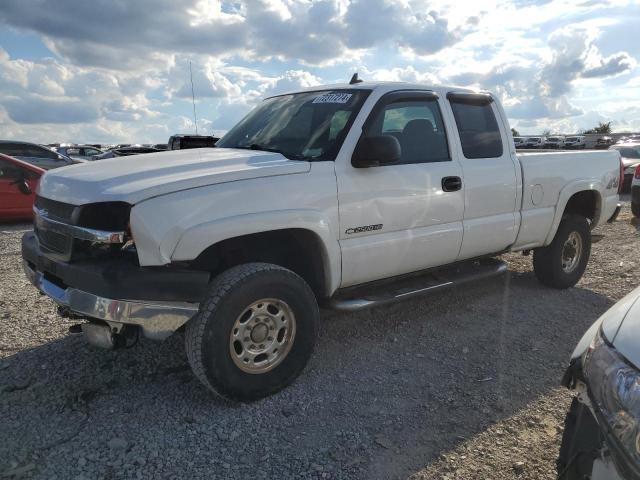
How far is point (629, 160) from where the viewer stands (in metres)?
13.9

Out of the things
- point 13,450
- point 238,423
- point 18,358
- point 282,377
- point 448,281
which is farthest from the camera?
point 448,281

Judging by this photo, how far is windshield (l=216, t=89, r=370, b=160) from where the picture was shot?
361 cm

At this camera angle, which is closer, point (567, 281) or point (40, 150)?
point (567, 281)

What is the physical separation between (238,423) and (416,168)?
7.08ft

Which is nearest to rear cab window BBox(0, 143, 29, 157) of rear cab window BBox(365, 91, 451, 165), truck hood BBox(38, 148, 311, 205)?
truck hood BBox(38, 148, 311, 205)

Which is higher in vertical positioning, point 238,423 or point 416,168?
point 416,168

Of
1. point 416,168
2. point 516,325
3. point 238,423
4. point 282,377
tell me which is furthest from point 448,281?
point 238,423

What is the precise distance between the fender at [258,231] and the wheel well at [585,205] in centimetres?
323

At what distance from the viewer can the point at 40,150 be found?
12094 mm

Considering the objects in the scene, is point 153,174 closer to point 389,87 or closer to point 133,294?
point 133,294

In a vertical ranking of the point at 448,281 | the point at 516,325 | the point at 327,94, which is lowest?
the point at 516,325

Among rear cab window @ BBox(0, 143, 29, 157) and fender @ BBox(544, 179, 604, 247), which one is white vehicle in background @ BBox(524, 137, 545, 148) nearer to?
rear cab window @ BBox(0, 143, 29, 157)

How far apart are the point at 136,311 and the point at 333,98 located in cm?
215

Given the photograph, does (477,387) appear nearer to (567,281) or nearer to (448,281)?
(448,281)
